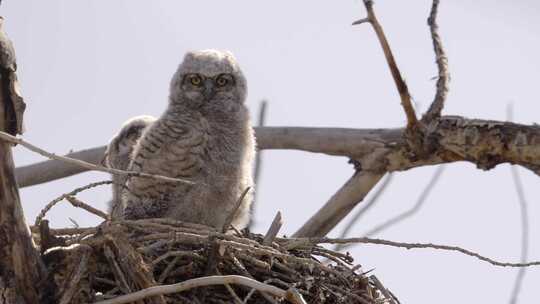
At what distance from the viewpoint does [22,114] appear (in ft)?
10.2

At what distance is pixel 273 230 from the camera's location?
444cm

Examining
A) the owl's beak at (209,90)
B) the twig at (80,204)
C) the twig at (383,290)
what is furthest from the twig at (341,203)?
the twig at (80,204)

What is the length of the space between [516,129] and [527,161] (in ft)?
0.53

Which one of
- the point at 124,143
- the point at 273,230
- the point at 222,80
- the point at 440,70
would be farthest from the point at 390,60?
the point at 124,143

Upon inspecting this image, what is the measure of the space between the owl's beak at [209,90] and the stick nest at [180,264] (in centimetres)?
137

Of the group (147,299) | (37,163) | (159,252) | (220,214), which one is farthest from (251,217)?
(147,299)

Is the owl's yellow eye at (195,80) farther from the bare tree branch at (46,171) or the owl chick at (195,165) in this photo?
the bare tree branch at (46,171)

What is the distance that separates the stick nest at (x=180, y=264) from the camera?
11.1ft

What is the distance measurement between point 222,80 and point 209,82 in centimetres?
12

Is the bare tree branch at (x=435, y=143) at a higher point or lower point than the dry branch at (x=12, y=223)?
higher

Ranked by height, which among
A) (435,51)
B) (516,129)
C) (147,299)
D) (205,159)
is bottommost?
(147,299)

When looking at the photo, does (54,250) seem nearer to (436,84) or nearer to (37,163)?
(436,84)

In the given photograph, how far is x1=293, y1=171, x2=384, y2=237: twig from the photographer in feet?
18.5

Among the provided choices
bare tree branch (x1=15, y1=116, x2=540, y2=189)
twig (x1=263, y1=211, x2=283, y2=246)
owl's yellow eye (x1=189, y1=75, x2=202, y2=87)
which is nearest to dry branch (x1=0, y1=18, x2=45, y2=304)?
twig (x1=263, y1=211, x2=283, y2=246)
